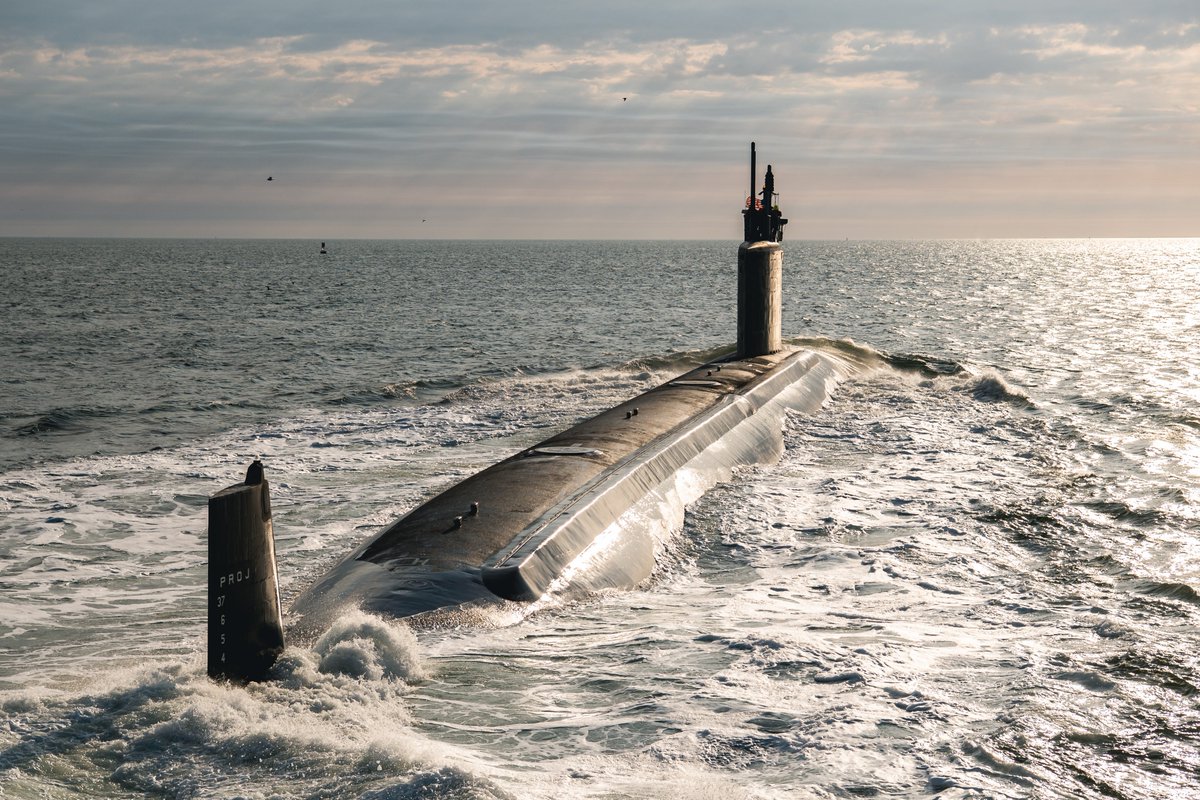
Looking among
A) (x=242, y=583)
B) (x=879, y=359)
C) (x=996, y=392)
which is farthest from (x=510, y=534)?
(x=879, y=359)

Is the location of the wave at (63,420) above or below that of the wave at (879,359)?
below

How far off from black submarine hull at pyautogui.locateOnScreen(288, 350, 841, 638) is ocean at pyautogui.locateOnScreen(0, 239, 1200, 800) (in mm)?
396

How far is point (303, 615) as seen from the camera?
33.8 ft

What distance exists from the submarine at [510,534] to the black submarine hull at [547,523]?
2 cm

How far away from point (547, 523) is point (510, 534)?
462 millimetres

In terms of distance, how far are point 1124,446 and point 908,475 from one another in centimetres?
575

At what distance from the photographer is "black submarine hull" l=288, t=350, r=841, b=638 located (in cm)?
1038

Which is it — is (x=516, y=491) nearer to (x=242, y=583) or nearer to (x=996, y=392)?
(x=242, y=583)

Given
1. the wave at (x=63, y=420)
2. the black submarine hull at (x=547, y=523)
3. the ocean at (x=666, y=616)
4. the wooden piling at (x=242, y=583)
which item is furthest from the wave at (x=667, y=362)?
the wooden piling at (x=242, y=583)

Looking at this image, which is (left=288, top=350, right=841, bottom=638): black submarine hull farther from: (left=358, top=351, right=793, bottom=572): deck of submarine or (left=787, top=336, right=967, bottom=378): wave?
(left=787, top=336, right=967, bottom=378): wave

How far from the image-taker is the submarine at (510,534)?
816cm

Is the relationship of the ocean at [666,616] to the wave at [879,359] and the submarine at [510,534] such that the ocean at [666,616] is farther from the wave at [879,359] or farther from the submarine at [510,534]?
the wave at [879,359]

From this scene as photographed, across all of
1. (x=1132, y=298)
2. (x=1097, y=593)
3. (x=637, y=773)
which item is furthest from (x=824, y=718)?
(x=1132, y=298)

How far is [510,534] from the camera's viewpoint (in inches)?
460
